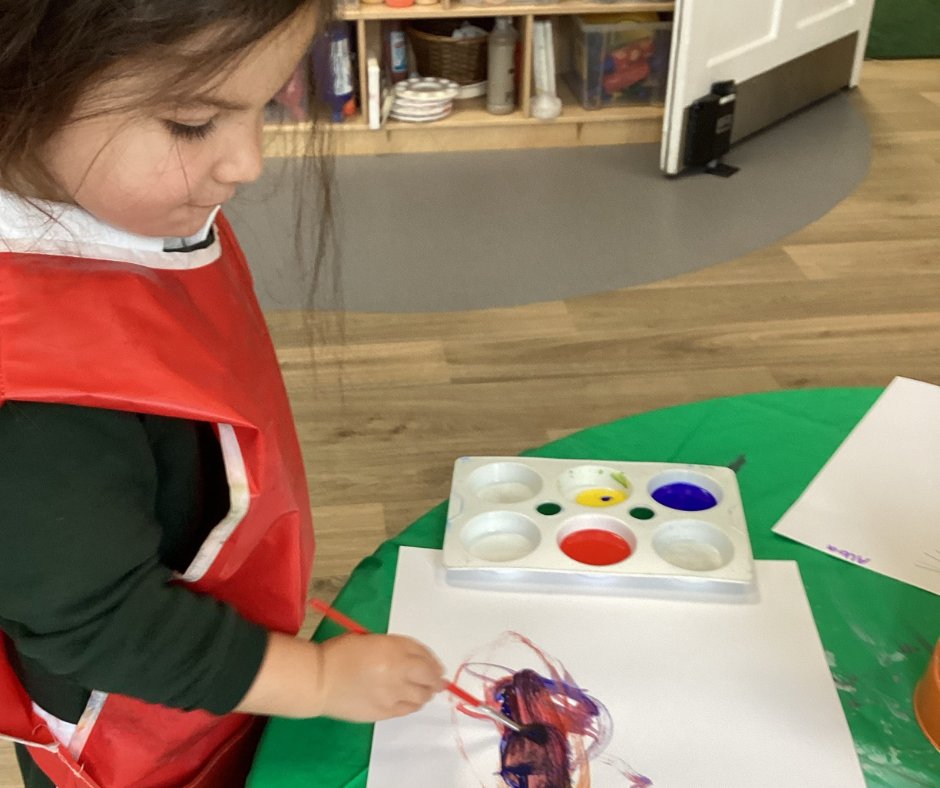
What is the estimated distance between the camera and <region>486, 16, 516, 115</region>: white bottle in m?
2.73

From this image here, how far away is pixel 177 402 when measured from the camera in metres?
0.55

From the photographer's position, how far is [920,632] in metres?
0.69

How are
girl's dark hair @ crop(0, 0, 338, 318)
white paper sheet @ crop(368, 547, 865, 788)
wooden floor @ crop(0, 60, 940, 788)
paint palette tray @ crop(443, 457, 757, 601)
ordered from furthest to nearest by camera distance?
wooden floor @ crop(0, 60, 940, 788) → paint palette tray @ crop(443, 457, 757, 601) → white paper sheet @ crop(368, 547, 865, 788) → girl's dark hair @ crop(0, 0, 338, 318)

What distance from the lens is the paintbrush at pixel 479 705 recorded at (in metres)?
0.63

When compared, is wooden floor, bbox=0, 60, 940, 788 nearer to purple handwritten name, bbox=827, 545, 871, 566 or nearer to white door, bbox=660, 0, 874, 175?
white door, bbox=660, 0, 874, 175


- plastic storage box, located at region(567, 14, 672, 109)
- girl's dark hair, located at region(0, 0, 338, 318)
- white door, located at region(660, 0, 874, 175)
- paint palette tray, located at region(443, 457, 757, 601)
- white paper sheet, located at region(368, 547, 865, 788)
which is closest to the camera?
girl's dark hair, located at region(0, 0, 338, 318)

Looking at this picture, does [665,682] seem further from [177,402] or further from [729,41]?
[729,41]

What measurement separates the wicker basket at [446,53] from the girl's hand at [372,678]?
2.44 metres

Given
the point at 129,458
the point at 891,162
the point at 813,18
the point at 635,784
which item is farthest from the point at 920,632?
the point at 813,18

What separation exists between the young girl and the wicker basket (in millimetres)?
2302

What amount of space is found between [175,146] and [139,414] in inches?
6.2

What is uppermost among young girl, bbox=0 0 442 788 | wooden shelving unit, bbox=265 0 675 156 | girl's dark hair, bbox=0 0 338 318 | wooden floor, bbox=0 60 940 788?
girl's dark hair, bbox=0 0 338 318

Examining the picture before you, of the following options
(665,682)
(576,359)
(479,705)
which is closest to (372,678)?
(479,705)

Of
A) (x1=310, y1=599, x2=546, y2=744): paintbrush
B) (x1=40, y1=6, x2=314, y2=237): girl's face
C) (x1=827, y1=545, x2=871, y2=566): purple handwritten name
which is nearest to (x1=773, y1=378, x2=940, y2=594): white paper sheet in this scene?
(x1=827, y1=545, x2=871, y2=566): purple handwritten name
